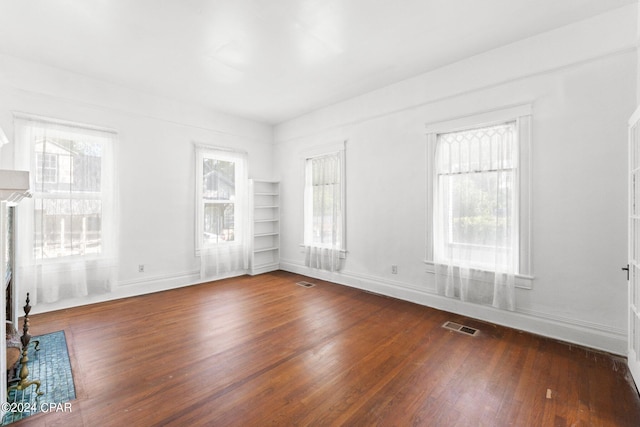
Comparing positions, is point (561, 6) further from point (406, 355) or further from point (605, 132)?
point (406, 355)

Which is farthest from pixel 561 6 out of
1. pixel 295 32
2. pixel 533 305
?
pixel 533 305

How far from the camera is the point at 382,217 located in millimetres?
4336

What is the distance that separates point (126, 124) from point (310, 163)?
2.95 m

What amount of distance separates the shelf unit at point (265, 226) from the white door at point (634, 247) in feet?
16.4

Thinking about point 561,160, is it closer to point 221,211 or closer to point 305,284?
point 305,284

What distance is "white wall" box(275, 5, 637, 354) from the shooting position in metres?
2.62

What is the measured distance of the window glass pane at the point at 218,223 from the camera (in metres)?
5.12

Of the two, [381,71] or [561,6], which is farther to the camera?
[381,71]

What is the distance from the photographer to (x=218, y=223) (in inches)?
207

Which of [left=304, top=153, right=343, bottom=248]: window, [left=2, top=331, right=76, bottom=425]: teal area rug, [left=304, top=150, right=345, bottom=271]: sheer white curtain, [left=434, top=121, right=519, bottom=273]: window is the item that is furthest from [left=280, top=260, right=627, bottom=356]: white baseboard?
[left=2, top=331, right=76, bottom=425]: teal area rug

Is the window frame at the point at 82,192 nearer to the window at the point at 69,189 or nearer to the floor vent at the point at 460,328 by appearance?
the window at the point at 69,189

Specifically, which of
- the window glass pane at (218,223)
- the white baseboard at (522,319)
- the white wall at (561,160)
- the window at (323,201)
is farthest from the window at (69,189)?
the white wall at (561,160)

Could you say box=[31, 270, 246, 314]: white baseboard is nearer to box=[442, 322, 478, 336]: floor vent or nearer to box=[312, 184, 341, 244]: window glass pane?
box=[312, 184, 341, 244]: window glass pane

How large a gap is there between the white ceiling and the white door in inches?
52.2
